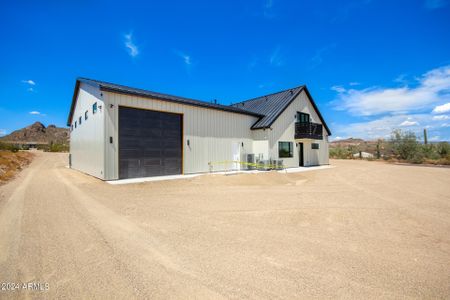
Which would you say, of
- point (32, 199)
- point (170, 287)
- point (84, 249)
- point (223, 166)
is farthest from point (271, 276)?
point (223, 166)

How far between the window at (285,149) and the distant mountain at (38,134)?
122 m

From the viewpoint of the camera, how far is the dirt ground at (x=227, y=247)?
2.66 m

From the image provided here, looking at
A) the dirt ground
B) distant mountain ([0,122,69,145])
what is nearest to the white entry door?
the dirt ground

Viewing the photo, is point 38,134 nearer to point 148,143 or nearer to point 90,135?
point 90,135

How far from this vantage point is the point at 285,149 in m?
19.6

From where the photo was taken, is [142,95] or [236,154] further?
[236,154]

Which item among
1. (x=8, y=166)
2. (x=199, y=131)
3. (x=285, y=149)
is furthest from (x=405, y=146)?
(x=8, y=166)

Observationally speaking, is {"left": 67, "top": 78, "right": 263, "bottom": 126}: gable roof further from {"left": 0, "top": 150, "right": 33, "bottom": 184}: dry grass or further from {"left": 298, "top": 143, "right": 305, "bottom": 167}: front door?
{"left": 0, "top": 150, "right": 33, "bottom": 184}: dry grass

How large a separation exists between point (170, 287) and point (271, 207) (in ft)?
14.4

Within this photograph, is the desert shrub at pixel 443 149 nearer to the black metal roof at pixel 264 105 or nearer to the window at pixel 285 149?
the black metal roof at pixel 264 105

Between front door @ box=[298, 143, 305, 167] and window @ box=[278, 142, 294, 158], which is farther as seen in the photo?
front door @ box=[298, 143, 305, 167]

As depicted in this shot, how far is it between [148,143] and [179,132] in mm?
2265

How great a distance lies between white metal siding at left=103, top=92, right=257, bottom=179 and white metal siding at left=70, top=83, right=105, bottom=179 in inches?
22.4

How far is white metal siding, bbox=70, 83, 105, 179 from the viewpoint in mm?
11969
